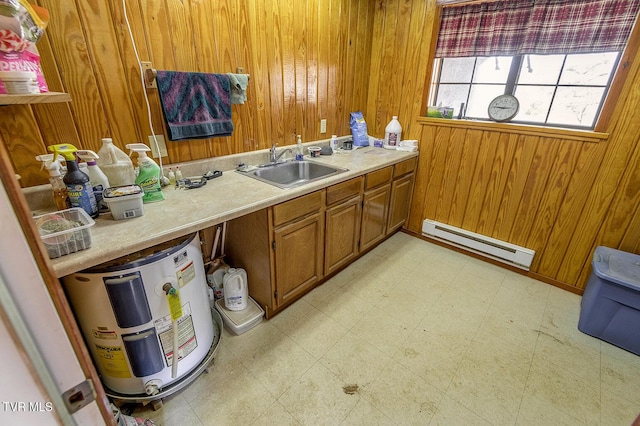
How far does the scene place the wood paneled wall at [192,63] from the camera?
1250 mm

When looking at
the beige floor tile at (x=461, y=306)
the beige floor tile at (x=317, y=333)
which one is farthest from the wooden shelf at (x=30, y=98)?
the beige floor tile at (x=461, y=306)

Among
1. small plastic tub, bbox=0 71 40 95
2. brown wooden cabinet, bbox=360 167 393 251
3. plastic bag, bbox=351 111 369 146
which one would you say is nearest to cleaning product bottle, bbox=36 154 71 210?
small plastic tub, bbox=0 71 40 95

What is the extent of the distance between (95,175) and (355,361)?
1580 mm

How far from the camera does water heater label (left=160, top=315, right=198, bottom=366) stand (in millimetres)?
1244

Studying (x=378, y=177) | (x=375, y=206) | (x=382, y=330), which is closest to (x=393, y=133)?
(x=378, y=177)

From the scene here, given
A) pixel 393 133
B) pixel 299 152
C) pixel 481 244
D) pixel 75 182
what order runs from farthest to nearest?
pixel 393 133 → pixel 481 244 → pixel 299 152 → pixel 75 182

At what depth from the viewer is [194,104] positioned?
163cm

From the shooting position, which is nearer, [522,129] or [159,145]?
[159,145]

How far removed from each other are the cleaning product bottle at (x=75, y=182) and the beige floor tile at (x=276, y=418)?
1171 mm

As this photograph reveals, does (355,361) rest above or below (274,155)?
below

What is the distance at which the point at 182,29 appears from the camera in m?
1.54

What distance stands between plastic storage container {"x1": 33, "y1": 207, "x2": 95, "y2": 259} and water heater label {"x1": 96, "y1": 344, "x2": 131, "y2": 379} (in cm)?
48

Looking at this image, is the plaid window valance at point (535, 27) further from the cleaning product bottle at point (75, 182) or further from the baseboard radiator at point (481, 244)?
the cleaning product bottle at point (75, 182)

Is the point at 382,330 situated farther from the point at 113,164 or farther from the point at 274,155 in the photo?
the point at 113,164
